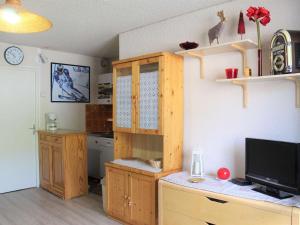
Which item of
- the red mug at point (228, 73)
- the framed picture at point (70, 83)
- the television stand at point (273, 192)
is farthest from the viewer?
the framed picture at point (70, 83)

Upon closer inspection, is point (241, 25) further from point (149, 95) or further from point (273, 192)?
point (273, 192)

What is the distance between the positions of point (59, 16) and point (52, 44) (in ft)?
4.56

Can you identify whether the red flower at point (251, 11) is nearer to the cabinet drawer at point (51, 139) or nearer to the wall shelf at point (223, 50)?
the wall shelf at point (223, 50)

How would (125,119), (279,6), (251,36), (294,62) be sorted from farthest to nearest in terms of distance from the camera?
(125,119) < (251,36) < (279,6) < (294,62)

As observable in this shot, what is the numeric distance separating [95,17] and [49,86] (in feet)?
6.73

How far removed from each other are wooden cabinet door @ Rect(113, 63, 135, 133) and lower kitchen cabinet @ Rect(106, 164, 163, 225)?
479mm

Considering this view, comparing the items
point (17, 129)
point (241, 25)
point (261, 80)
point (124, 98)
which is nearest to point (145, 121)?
point (124, 98)

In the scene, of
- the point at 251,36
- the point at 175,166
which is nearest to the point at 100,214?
the point at 175,166

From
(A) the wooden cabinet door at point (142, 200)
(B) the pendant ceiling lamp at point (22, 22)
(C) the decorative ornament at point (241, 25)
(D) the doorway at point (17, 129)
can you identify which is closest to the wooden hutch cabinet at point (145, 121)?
(A) the wooden cabinet door at point (142, 200)

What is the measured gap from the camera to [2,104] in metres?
4.09

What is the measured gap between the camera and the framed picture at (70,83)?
15.4 ft

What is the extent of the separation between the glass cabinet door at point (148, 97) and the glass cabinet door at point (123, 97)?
0.14 meters

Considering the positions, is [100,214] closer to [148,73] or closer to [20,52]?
[148,73]

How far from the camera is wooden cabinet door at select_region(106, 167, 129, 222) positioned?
9.95 ft
